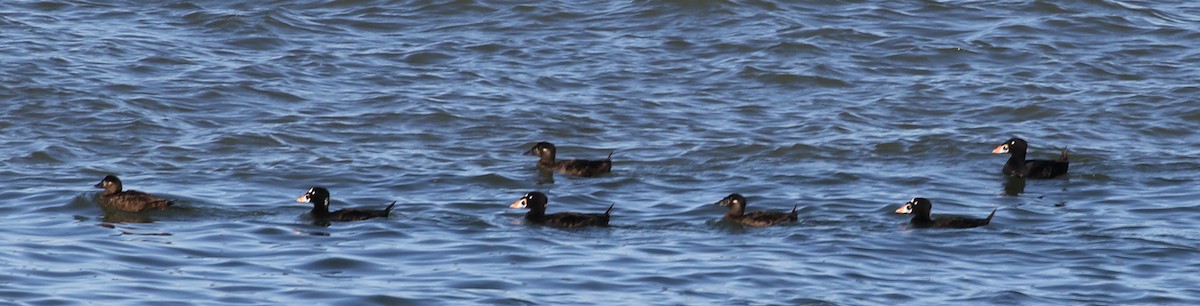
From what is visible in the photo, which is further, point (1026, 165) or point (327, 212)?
point (1026, 165)

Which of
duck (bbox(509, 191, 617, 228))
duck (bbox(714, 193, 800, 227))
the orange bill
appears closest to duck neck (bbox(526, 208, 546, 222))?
duck (bbox(509, 191, 617, 228))

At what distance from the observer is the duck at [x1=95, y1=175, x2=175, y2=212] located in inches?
618

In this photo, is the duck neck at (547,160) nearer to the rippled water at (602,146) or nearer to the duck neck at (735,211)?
the rippled water at (602,146)

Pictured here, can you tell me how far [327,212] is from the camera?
612 inches

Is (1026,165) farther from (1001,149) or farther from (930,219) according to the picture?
(930,219)

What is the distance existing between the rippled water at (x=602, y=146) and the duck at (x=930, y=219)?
16cm

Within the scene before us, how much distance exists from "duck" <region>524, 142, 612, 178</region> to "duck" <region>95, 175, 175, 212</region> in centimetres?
386

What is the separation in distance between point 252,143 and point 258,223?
14.0ft

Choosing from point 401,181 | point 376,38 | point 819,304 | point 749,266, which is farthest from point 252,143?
point 819,304

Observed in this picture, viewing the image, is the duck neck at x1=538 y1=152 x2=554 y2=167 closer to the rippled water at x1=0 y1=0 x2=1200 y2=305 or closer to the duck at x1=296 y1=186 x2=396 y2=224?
the rippled water at x1=0 y1=0 x2=1200 y2=305

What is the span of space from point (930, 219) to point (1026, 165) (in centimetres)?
317

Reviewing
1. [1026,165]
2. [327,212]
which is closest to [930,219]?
[1026,165]

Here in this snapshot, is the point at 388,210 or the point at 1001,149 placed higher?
the point at 388,210

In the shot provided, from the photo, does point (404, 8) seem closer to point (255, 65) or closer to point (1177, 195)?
point (255, 65)
